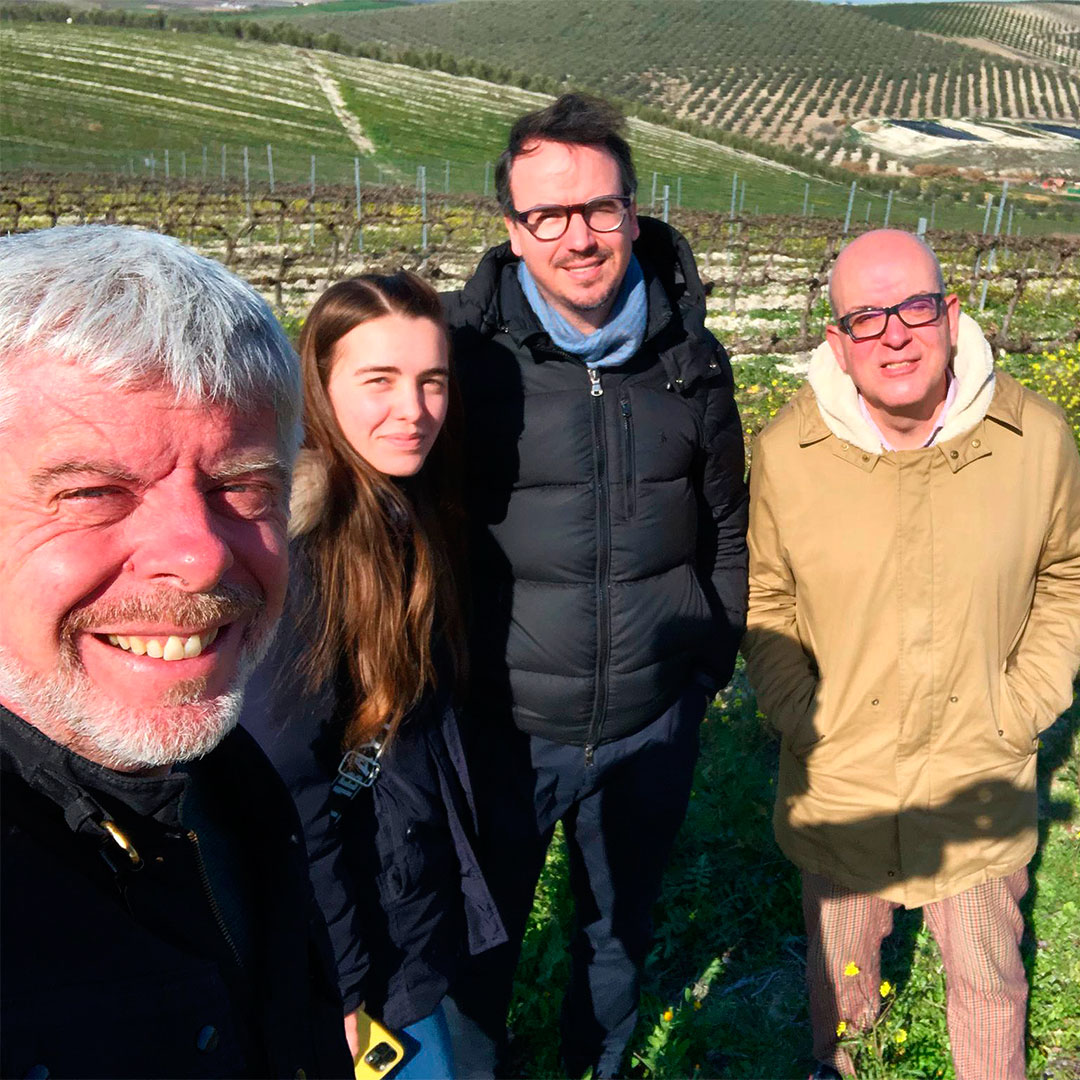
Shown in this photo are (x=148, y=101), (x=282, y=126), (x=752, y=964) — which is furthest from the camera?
(x=148, y=101)

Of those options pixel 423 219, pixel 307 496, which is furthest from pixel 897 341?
pixel 423 219

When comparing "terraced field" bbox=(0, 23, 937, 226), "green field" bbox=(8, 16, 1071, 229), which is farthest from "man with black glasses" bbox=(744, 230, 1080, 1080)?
"terraced field" bbox=(0, 23, 937, 226)

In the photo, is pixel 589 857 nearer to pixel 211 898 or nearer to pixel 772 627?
pixel 772 627

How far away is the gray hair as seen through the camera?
3.12 feet

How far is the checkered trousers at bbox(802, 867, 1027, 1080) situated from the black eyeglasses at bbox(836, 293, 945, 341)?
1.37 metres

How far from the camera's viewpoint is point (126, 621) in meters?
1.01

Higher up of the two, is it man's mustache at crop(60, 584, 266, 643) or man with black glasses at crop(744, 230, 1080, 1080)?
man's mustache at crop(60, 584, 266, 643)

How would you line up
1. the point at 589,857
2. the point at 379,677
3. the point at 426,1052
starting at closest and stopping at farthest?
the point at 379,677
the point at 426,1052
the point at 589,857

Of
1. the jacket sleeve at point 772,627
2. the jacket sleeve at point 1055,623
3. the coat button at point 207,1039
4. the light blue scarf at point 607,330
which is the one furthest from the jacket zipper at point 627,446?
the coat button at point 207,1039

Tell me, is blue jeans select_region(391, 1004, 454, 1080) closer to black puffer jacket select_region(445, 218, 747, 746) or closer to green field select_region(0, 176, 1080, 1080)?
black puffer jacket select_region(445, 218, 747, 746)

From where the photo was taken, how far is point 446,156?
47.3 metres

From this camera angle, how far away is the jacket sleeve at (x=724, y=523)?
253 centimetres

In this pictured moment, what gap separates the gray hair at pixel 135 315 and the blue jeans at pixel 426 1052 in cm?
153

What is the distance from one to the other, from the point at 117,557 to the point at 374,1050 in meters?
1.42
